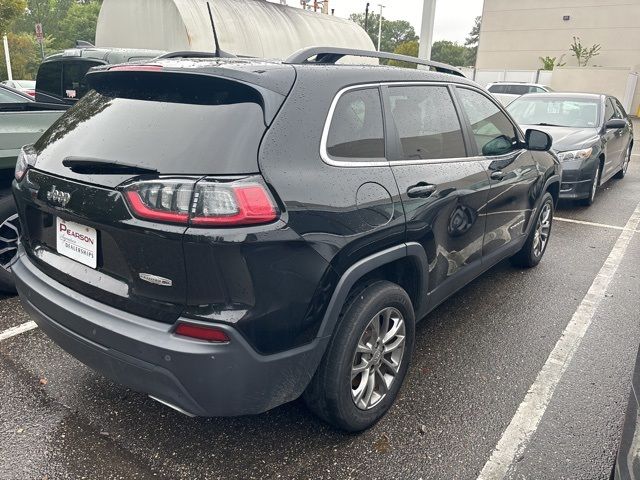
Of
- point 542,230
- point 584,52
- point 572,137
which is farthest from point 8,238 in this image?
point 584,52

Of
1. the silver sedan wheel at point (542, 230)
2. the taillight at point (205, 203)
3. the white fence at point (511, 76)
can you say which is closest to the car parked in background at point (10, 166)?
the taillight at point (205, 203)

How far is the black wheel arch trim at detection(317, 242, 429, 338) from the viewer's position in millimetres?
2189

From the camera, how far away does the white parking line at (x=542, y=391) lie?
2420 millimetres

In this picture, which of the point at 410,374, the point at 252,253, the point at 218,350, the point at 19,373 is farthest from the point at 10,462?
the point at 410,374

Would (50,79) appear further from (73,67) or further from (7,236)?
(7,236)

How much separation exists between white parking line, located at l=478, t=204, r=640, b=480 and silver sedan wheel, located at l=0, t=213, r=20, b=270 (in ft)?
11.1

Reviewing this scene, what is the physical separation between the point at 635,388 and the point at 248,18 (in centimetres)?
1618

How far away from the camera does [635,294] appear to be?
435 centimetres

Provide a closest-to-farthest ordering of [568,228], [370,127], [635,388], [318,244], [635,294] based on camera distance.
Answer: [635,388] → [318,244] → [370,127] → [635,294] → [568,228]

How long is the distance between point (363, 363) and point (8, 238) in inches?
111

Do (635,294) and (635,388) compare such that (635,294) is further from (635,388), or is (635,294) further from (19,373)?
(19,373)

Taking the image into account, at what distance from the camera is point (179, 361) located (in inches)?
76.0

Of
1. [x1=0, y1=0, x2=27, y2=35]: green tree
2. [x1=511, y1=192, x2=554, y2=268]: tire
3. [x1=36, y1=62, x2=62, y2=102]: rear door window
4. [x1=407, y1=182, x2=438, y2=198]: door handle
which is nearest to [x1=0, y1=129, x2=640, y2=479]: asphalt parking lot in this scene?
[x1=511, y1=192, x2=554, y2=268]: tire

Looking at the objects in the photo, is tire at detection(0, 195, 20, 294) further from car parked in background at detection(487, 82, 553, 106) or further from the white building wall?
the white building wall
